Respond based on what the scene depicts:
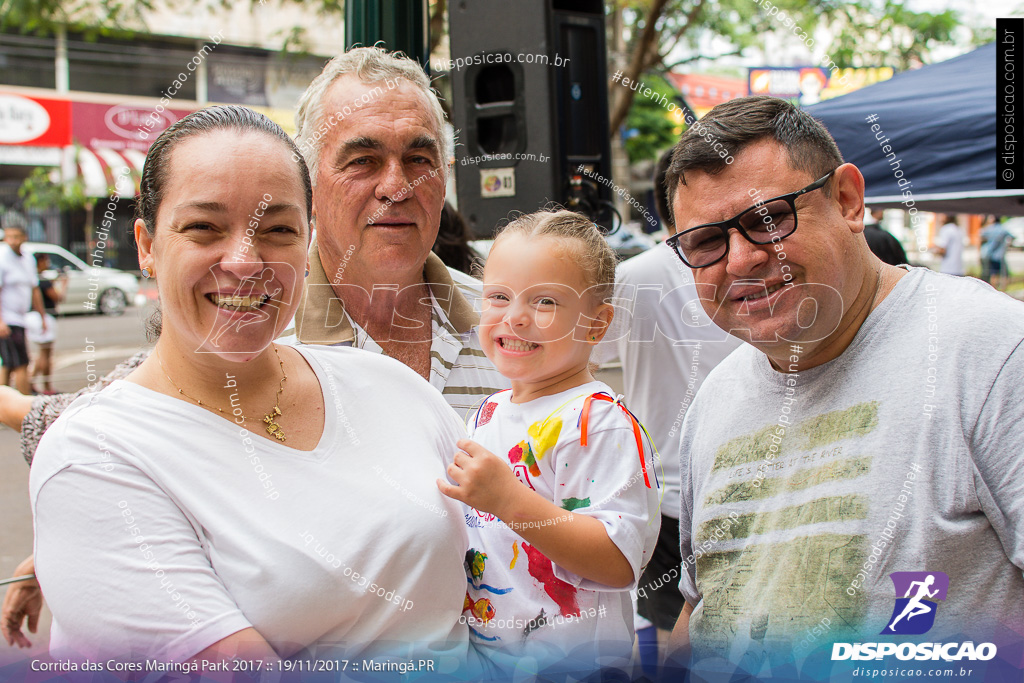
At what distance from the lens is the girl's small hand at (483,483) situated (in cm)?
131

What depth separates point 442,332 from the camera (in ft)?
6.39

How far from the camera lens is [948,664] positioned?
130 cm

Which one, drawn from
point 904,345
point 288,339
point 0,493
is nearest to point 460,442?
point 288,339

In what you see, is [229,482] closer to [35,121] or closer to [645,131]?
[645,131]

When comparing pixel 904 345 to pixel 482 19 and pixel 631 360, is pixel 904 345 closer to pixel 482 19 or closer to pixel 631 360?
pixel 631 360

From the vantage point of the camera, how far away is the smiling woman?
1098 mm

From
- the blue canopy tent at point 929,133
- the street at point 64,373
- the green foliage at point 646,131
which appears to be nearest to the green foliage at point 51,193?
the street at point 64,373

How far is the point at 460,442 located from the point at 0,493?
20.1 ft

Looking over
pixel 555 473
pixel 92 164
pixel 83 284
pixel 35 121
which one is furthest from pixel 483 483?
pixel 35 121

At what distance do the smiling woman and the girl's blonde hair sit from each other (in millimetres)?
435

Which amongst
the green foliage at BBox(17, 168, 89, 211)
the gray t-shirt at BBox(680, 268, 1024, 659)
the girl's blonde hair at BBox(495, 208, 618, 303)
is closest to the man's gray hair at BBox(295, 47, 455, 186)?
the girl's blonde hair at BBox(495, 208, 618, 303)

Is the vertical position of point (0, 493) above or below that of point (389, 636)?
below

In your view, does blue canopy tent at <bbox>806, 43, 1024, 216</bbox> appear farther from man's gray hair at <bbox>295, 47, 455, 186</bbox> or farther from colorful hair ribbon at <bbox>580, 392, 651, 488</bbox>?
colorful hair ribbon at <bbox>580, 392, 651, 488</bbox>

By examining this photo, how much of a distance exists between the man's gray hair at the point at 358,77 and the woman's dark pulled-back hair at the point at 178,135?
55cm
